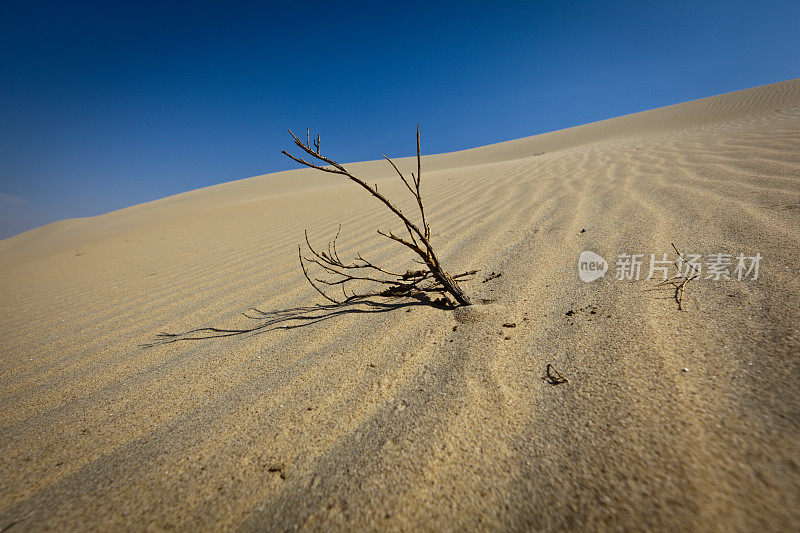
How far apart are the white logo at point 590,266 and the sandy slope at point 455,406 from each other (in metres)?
0.07

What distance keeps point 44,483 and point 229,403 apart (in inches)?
17.4

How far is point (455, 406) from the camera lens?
0.93 meters

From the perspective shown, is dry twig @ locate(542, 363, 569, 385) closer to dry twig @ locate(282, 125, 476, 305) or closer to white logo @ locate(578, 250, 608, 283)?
dry twig @ locate(282, 125, 476, 305)

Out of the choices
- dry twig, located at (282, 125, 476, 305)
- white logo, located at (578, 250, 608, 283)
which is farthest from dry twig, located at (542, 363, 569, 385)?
white logo, located at (578, 250, 608, 283)

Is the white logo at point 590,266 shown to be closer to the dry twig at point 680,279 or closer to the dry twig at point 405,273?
the dry twig at point 680,279

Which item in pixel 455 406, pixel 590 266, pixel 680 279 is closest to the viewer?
pixel 455 406

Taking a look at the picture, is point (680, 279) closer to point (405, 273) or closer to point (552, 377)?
point (552, 377)

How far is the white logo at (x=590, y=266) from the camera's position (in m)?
1.64

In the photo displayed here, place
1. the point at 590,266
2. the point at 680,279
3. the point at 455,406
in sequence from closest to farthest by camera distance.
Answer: the point at 455,406 → the point at 680,279 → the point at 590,266

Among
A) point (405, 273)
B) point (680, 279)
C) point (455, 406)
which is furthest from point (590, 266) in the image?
point (455, 406)

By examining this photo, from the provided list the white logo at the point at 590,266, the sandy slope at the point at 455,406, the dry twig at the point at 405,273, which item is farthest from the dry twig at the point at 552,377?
the white logo at the point at 590,266

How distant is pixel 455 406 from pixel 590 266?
124 centimetres

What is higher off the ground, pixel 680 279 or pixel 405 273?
pixel 405 273

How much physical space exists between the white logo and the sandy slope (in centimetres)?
7
